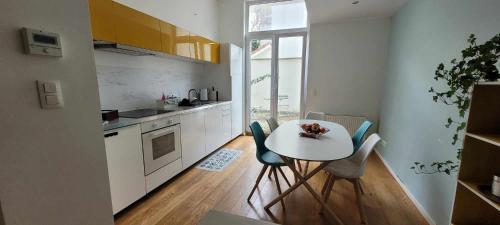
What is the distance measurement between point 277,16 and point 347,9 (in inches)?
60.4

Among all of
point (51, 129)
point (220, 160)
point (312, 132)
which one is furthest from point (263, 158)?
point (51, 129)

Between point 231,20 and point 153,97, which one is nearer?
point 153,97

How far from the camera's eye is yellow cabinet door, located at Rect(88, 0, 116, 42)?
1.76 m

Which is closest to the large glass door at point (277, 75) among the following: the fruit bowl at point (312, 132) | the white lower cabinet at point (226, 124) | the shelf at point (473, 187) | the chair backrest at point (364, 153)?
the white lower cabinet at point (226, 124)

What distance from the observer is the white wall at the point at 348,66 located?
3570 mm

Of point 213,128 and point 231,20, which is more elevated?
point 231,20

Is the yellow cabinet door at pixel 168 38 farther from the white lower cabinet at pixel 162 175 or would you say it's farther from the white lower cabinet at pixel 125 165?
the white lower cabinet at pixel 162 175

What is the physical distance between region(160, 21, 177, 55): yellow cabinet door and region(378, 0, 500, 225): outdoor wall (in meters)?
2.93

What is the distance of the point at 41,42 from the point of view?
781mm

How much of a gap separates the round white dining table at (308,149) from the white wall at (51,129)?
1.24 meters

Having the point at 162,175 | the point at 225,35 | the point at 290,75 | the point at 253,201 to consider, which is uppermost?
the point at 225,35

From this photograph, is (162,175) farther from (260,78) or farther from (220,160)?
(260,78)

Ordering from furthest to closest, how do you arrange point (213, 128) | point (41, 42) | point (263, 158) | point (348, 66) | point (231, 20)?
point (231, 20) < point (348, 66) < point (213, 128) < point (263, 158) < point (41, 42)

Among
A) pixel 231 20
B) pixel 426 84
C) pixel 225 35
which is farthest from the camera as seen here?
pixel 225 35
